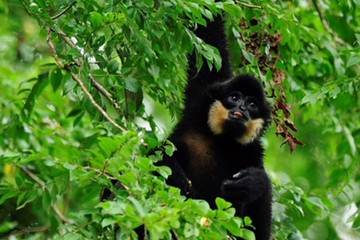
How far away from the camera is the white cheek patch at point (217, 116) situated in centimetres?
674

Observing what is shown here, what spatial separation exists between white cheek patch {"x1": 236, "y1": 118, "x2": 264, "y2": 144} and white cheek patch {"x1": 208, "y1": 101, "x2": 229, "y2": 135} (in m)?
0.18

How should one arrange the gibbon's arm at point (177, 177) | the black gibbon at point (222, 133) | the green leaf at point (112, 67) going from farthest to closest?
the black gibbon at point (222, 133) < the gibbon's arm at point (177, 177) < the green leaf at point (112, 67)

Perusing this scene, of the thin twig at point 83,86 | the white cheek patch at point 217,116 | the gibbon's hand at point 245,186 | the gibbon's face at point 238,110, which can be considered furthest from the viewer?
the white cheek patch at point 217,116

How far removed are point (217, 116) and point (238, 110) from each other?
180mm

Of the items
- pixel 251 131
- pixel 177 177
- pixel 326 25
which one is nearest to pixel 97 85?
pixel 177 177

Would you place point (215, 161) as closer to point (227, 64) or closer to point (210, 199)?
point (210, 199)

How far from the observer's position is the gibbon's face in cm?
664

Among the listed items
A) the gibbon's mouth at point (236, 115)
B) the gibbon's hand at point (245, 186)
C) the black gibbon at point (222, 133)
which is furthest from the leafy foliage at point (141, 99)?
the gibbon's hand at point (245, 186)

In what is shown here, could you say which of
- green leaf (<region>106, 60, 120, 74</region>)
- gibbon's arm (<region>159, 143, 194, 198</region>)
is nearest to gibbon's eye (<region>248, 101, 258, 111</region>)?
gibbon's arm (<region>159, 143, 194, 198</region>)

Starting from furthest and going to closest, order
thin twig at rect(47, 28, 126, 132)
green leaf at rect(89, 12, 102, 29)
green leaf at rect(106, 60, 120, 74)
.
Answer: green leaf at rect(106, 60, 120, 74), green leaf at rect(89, 12, 102, 29), thin twig at rect(47, 28, 126, 132)

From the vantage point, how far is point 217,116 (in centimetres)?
675

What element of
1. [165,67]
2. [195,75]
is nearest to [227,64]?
[195,75]

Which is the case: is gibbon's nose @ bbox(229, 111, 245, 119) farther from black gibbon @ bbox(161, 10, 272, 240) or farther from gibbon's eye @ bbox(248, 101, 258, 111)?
gibbon's eye @ bbox(248, 101, 258, 111)

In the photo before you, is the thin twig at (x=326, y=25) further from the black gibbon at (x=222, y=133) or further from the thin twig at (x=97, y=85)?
the thin twig at (x=97, y=85)
